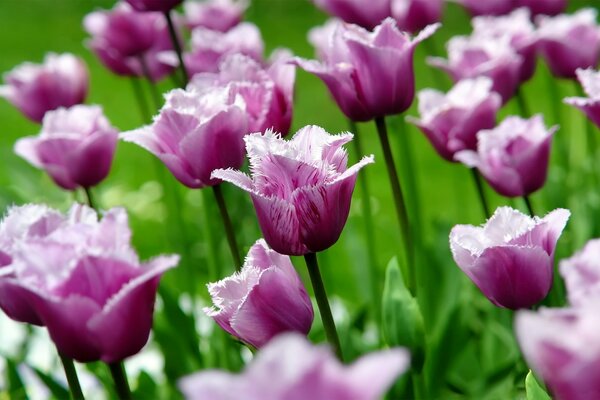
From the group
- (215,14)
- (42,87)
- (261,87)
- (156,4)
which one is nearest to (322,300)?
(261,87)

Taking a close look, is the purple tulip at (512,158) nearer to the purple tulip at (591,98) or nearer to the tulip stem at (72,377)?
the purple tulip at (591,98)

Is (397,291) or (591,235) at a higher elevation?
(397,291)

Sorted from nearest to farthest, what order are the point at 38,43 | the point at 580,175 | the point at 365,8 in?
the point at 365,8, the point at 580,175, the point at 38,43

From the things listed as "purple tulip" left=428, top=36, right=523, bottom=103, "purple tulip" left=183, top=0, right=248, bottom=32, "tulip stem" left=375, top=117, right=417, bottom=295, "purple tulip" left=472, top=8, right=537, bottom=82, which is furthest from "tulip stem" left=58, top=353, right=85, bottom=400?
"purple tulip" left=183, top=0, right=248, bottom=32

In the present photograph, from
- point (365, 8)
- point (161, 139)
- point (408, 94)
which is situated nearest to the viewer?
point (161, 139)

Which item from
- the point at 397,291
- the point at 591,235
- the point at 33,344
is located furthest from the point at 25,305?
the point at 33,344

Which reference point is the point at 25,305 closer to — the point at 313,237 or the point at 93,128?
the point at 313,237

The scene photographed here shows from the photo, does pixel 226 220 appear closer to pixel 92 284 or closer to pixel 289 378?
pixel 92 284
